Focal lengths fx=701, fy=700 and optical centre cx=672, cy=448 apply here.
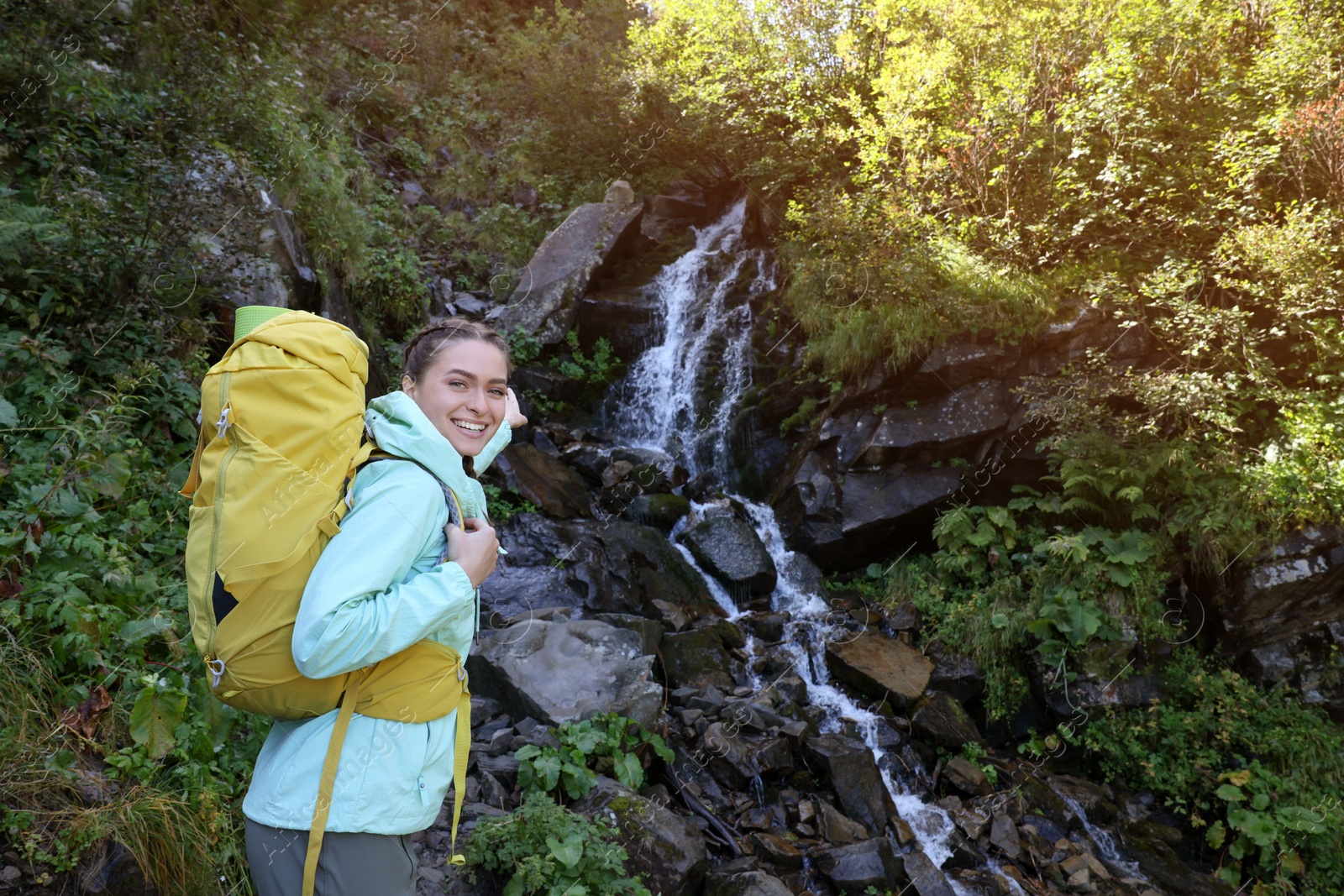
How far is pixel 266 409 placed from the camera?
55.2 inches

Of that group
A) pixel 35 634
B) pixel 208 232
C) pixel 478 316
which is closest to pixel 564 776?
pixel 35 634

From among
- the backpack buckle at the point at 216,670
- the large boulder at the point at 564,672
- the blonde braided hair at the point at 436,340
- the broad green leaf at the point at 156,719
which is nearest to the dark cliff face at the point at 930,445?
the large boulder at the point at 564,672

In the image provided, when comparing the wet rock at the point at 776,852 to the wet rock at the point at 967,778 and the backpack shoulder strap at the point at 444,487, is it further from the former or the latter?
the backpack shoulder strap at the point at 444,487

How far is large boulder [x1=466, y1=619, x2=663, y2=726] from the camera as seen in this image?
4.71 meters

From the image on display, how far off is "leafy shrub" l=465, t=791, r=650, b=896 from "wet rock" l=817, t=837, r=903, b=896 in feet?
6.00

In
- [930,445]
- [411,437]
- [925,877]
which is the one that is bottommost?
[925,877]

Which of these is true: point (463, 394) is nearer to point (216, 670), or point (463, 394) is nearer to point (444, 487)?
point (444, 487)

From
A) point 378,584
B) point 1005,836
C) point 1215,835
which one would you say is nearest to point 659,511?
point 1005,836

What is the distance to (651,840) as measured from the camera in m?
3.76

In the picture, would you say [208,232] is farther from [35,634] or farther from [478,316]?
[478,316]

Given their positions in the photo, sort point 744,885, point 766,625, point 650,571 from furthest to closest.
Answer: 1. point 650,571
2. point 766,625
3. point 744,885

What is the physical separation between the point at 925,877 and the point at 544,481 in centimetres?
580

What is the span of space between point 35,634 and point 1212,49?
10532 millimetres

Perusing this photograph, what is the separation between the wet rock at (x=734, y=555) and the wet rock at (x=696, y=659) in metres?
1.33
